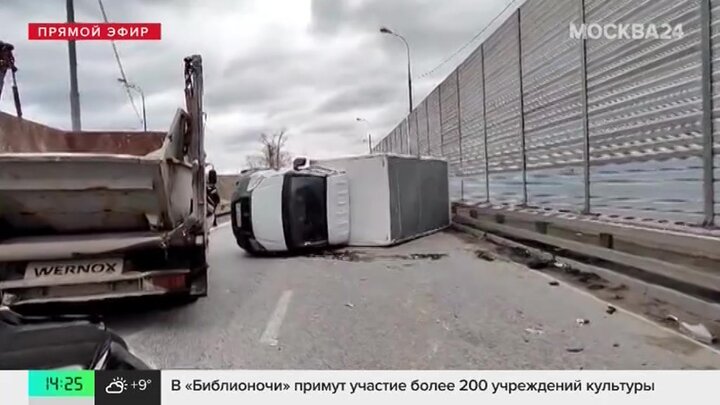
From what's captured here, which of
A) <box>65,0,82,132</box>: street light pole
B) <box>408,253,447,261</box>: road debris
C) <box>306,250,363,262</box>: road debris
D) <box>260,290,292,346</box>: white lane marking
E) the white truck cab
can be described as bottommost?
<box>306,250,363,262</box>: road debris

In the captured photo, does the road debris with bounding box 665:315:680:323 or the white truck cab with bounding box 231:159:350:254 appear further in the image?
the white truck cab with bounding box 231:159:350:254

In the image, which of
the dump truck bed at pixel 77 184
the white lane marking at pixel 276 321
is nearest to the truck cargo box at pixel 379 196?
the white lane marking at pixel 276 321

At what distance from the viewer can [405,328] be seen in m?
2.50

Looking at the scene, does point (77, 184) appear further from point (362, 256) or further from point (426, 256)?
point (426, 256)

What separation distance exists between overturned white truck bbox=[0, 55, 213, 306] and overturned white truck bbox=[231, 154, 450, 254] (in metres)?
2.68

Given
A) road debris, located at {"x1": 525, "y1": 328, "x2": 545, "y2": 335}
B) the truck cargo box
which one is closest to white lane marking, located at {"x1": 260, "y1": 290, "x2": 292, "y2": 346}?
road debris, located at {"x1": 525, "y1": 328, "x2": 545, "y2": 335}

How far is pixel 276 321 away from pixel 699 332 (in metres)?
1.97

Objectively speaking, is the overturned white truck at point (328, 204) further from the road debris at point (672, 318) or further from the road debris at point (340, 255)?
the road debris at point (672, 318)

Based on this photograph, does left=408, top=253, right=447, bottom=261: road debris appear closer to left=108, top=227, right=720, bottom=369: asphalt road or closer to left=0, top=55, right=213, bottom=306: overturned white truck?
left=108, top=227, right=720, bottom=369: asphalt road

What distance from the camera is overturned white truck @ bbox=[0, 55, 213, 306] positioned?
2357 mm

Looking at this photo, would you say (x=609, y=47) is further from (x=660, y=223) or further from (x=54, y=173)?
(x=54, y=173)

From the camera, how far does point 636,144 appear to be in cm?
301

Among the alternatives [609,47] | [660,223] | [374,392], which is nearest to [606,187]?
[660,223]

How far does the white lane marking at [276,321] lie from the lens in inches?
93.5
